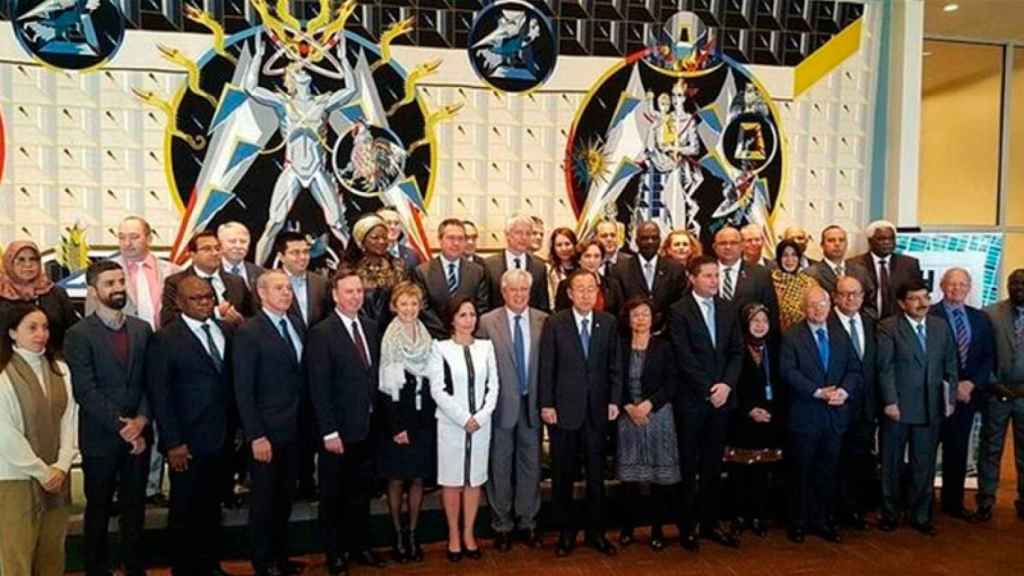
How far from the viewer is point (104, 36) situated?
514cm

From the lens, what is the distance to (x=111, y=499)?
355cm

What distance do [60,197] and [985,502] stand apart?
6595 mm

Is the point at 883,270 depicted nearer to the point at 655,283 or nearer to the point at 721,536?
the point at 655,283

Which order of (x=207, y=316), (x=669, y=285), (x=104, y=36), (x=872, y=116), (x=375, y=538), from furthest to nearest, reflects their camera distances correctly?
1. (x=872, y=116)
2. (x=104, y=36)
3. (x=669, y=285)
4. (x=375, y=538)
5. (x=207, y=316)

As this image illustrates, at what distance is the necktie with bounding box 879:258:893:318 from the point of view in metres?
5.15

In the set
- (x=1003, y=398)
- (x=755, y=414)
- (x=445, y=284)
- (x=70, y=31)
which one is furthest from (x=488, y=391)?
(x=70, y=31)

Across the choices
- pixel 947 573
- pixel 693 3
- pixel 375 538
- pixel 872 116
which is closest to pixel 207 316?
pixel 375 538

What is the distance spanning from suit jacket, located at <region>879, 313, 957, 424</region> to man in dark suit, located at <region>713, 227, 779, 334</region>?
703 millimetres

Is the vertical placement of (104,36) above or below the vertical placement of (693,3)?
below

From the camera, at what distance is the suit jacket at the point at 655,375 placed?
13.5ft

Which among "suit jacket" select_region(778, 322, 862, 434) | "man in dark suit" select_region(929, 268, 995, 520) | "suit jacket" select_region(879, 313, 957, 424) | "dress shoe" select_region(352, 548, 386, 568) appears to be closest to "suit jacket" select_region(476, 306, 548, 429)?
"dress shoe" select_region(352, 548, 386, 568)

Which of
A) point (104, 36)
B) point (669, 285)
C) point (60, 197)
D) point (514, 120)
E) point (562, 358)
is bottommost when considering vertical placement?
Result: point (562, 358)

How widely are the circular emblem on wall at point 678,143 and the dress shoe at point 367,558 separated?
3.17 meters

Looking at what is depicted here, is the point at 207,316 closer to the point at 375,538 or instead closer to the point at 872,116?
the point at 375,538
